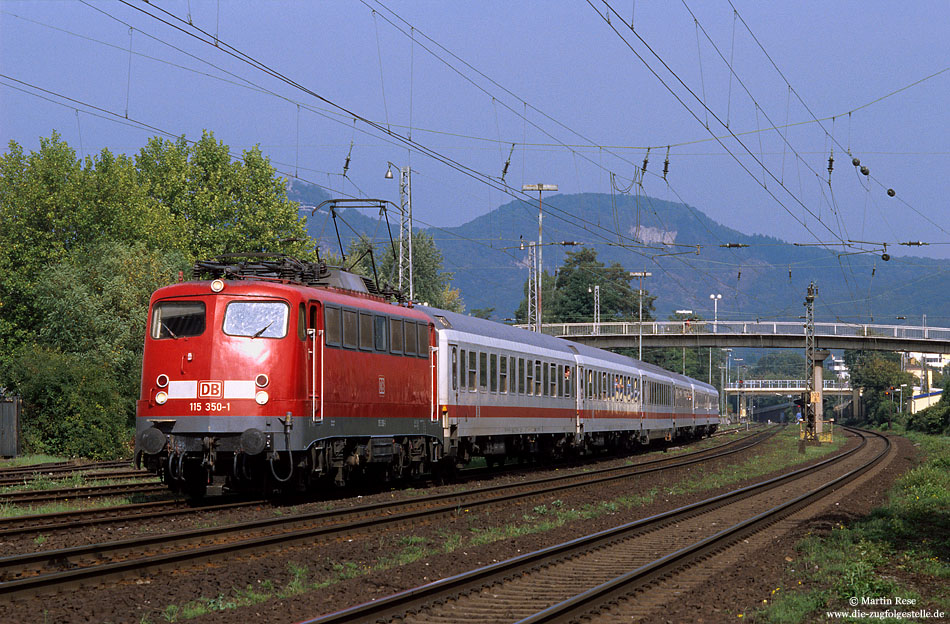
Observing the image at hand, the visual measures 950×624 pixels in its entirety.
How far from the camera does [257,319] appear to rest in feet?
60.7

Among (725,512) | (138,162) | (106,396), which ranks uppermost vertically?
(138,162)

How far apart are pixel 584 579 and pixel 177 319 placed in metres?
9.37

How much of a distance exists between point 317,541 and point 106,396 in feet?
72.9

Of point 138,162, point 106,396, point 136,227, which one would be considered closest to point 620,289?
point 138,162

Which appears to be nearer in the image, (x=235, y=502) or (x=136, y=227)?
(x=235, y=502)

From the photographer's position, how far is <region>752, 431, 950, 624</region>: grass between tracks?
1080cm

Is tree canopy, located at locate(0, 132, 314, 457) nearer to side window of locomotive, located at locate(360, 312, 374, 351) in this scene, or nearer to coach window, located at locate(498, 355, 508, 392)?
coach window, located at locate(498, 355, 508, 392)

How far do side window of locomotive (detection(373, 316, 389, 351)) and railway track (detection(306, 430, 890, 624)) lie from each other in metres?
6.57

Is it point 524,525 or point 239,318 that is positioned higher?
point 239,318

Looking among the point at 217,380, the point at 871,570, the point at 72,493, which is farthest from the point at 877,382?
the point at 871,570

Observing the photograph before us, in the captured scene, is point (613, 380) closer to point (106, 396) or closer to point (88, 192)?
point (106, 396)

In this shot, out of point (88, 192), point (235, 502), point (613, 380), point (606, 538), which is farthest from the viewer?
point (88, 192)

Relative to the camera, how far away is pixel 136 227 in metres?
55.5

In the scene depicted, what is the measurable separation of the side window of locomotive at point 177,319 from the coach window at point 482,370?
9.96 m
